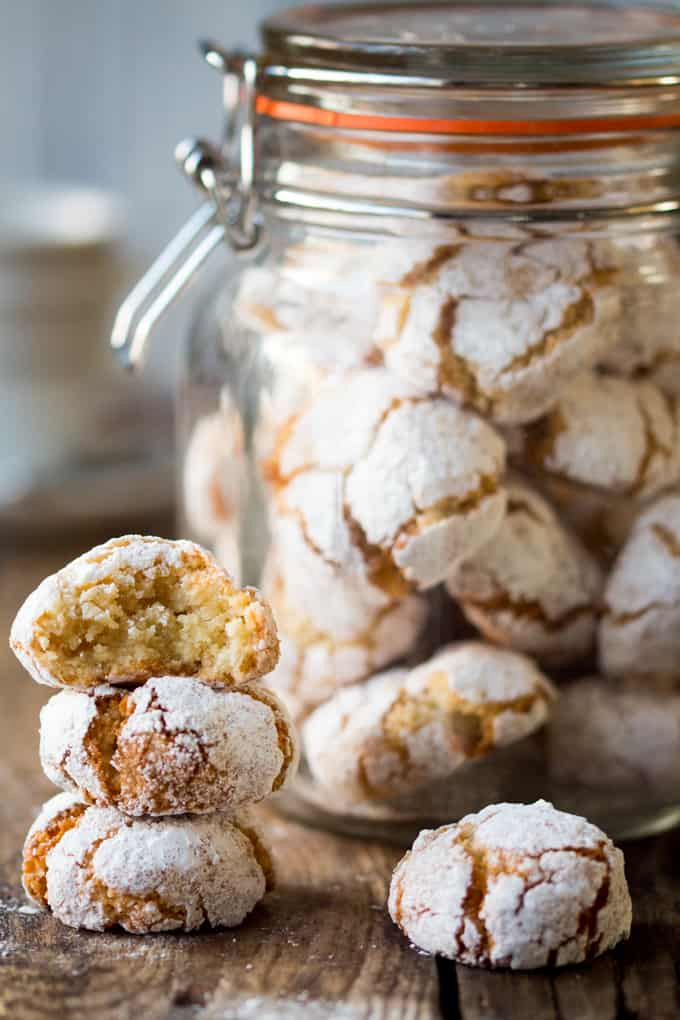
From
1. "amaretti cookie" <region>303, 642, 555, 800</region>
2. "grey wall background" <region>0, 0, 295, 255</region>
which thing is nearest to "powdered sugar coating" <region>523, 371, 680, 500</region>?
"amaretti cookie" <region>303, 642, 555, 800</region>

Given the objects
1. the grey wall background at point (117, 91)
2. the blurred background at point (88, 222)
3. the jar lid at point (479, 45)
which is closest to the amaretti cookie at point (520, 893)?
the jar lid at point (479, 45)

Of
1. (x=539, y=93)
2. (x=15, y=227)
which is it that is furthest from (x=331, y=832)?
(x=15, y=227)

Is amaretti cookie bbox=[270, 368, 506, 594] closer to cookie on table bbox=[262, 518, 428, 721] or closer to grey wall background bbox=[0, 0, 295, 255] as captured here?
cookie on table bbox=[262, 518, 428, 721]

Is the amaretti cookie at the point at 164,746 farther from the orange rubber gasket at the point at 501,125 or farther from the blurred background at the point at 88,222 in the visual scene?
the blurred background at the point at 88,222

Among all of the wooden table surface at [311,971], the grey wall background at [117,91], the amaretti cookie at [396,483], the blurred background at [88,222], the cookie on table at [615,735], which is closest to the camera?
the wooden table surface at [311,971]

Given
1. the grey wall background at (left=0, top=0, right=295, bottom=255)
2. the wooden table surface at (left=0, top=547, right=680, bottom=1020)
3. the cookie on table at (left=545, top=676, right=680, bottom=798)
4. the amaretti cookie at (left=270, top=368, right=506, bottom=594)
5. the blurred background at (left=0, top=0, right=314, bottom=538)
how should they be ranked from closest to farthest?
the wooden table surface at (left=0, top=547, right=680, bottom=1020) < the amaretti cookie at (left=270, top=368, right=506, bottom=594) < the cookie on table at (left=545, top=676, right=680, bottom=798) < the blurred background at (left=0, top=0, right=314, bottom=538) < the grey wall background at (left=0, top=0, right=295, bottom=255)

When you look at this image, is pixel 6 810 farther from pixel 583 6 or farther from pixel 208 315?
pixel 583 6

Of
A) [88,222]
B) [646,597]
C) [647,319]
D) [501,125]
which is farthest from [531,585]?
[88,222]
